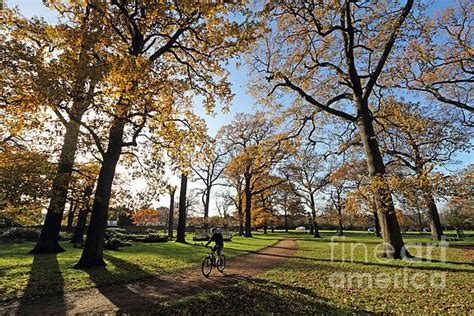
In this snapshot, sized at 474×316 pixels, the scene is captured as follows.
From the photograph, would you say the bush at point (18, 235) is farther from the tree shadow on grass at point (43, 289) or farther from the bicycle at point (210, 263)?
the bicycle at point (210, 263)

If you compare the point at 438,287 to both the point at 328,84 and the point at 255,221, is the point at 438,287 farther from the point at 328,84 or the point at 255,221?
the point at 255,221

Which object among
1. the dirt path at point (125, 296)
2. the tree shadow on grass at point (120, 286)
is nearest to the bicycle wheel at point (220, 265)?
the dirt path at point (125, 296)

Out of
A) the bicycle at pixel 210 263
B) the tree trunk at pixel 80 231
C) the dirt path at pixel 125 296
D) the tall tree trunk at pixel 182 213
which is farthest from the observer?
the tall tree trunk at pixel 182 213

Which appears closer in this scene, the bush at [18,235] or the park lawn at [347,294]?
the park lawn at [347,294]

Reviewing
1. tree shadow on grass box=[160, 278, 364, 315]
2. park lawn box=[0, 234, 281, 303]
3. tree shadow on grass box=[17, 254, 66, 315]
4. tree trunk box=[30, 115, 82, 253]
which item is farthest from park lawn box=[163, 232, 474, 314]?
tree trunk box=[30, 115, 82, 253]

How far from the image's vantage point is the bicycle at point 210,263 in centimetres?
993

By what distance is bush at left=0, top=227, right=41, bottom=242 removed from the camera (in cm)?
2152

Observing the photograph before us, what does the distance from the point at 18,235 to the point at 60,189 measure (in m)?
17.7

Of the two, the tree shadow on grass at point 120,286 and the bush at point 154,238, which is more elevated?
the tree shadow on grass at point 120,286

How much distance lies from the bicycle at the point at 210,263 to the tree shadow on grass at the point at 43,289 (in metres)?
4.58

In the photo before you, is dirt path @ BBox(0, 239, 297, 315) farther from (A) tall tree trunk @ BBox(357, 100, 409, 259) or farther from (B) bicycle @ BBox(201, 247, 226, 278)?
(A) tall tree trunk @ BBox(357, 100, 409, 259)

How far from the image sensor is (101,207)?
36.0 ft

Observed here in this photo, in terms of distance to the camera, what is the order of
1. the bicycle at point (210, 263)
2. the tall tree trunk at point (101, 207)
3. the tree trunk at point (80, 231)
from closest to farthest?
the bicycle at point (210, 263), the tall tree trunk at point (101, 207), the tree trunk at point (80, 231)

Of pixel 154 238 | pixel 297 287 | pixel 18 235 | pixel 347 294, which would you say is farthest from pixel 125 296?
pixel 18 235
